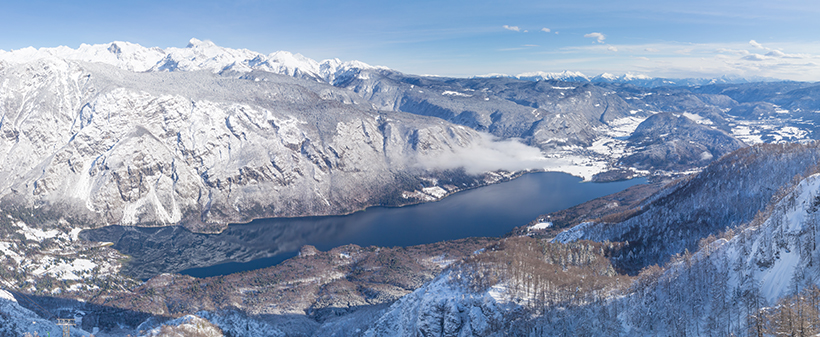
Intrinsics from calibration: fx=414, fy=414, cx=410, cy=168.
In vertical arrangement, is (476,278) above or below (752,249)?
below

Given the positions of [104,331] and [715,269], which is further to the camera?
[104,331]

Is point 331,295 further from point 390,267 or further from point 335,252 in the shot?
point 335,252

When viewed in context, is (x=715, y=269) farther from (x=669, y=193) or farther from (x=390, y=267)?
(x=390, y=267)

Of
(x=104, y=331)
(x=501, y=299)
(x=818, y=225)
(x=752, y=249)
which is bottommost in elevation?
(x=104, y=331)

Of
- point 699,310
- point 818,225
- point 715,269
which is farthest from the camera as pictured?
point 715,269

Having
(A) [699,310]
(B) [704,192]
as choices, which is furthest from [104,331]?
(B) [704,192]

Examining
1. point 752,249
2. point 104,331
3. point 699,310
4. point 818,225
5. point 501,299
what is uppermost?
point 818,225

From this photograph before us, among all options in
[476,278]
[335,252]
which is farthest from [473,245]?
[476,278]

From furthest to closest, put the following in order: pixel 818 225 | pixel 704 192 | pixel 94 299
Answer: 1. pixel 94 299
2. pixel 704 192
3. pixel 818 225

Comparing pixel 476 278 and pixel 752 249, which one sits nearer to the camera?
pixel 752 249
